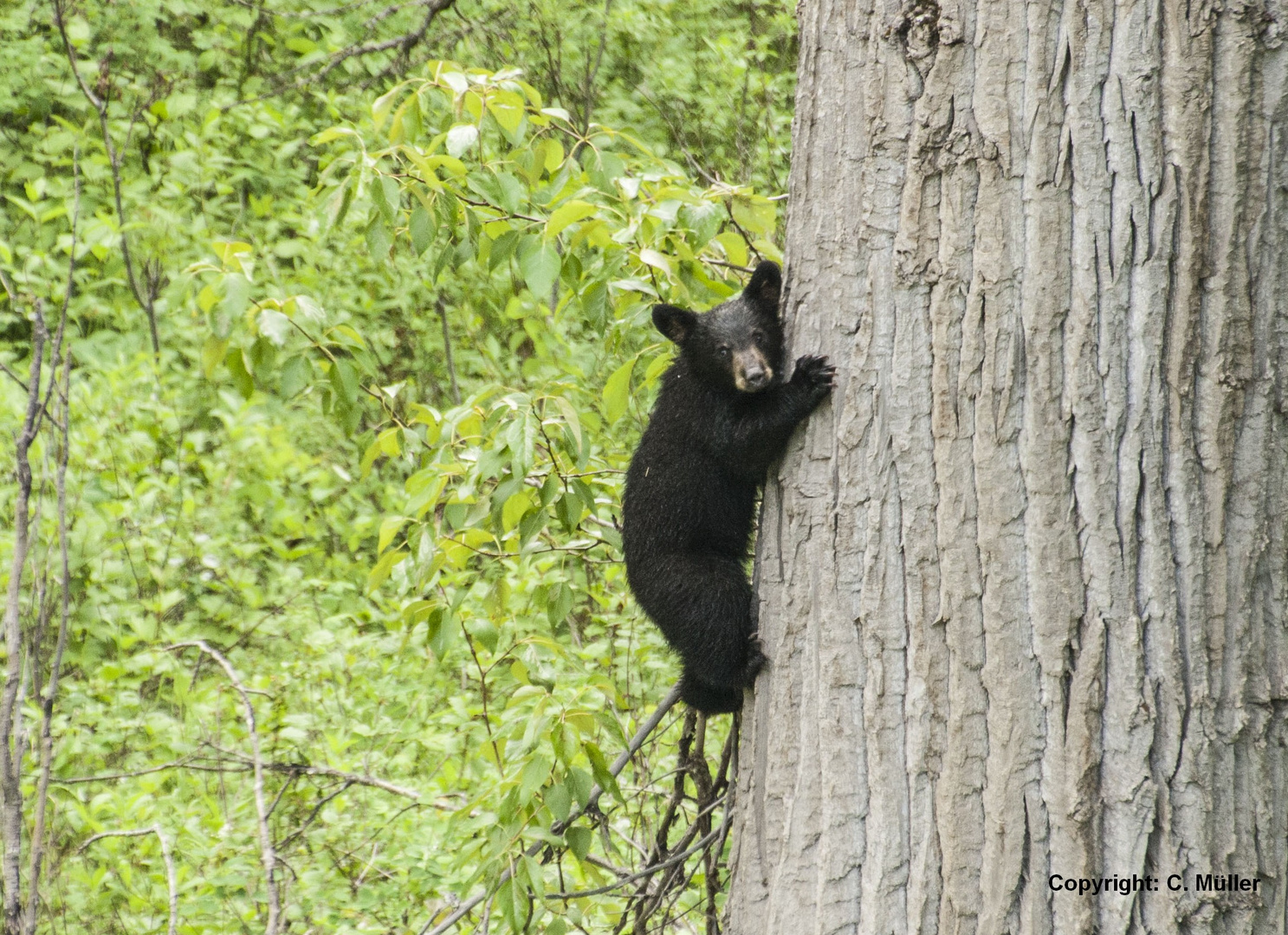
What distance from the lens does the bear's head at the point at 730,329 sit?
3.19 m

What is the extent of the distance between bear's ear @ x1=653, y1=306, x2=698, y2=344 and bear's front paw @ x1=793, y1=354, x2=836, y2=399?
1191mm

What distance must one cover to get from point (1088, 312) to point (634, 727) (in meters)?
2.60

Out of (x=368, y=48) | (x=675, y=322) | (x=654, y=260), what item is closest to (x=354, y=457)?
(x=368, y=48)

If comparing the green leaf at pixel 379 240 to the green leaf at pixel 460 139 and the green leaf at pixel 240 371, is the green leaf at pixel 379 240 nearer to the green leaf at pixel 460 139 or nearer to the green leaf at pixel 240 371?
the green leaf at pixel 460 139

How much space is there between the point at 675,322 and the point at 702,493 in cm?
55

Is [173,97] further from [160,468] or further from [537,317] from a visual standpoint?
[537,317]

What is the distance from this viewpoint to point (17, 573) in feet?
8.33

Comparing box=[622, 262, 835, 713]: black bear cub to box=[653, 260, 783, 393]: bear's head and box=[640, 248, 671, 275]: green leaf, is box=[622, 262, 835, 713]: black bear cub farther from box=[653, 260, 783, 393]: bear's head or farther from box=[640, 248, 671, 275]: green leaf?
box=[640, 248, 671, 275]: green leaf

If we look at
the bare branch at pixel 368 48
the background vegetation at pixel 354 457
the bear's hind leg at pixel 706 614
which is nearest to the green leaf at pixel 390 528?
the background vegetation at pixel 354 457

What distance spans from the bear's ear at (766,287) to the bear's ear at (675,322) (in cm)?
19

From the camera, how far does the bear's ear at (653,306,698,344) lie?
3348 mm

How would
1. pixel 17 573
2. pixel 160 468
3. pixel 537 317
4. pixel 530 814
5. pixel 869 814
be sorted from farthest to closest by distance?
pixel 160 468, pixel 537 317, pixel 530 814, pixel 17 573, pixel 869 814

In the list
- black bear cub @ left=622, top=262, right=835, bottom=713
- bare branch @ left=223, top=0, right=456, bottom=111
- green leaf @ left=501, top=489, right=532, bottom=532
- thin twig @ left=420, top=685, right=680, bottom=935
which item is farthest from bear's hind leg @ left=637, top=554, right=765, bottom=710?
bare branch @ left=223, top=0, right=456, bottom=111

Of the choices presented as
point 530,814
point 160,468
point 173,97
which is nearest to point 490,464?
point 530,814
